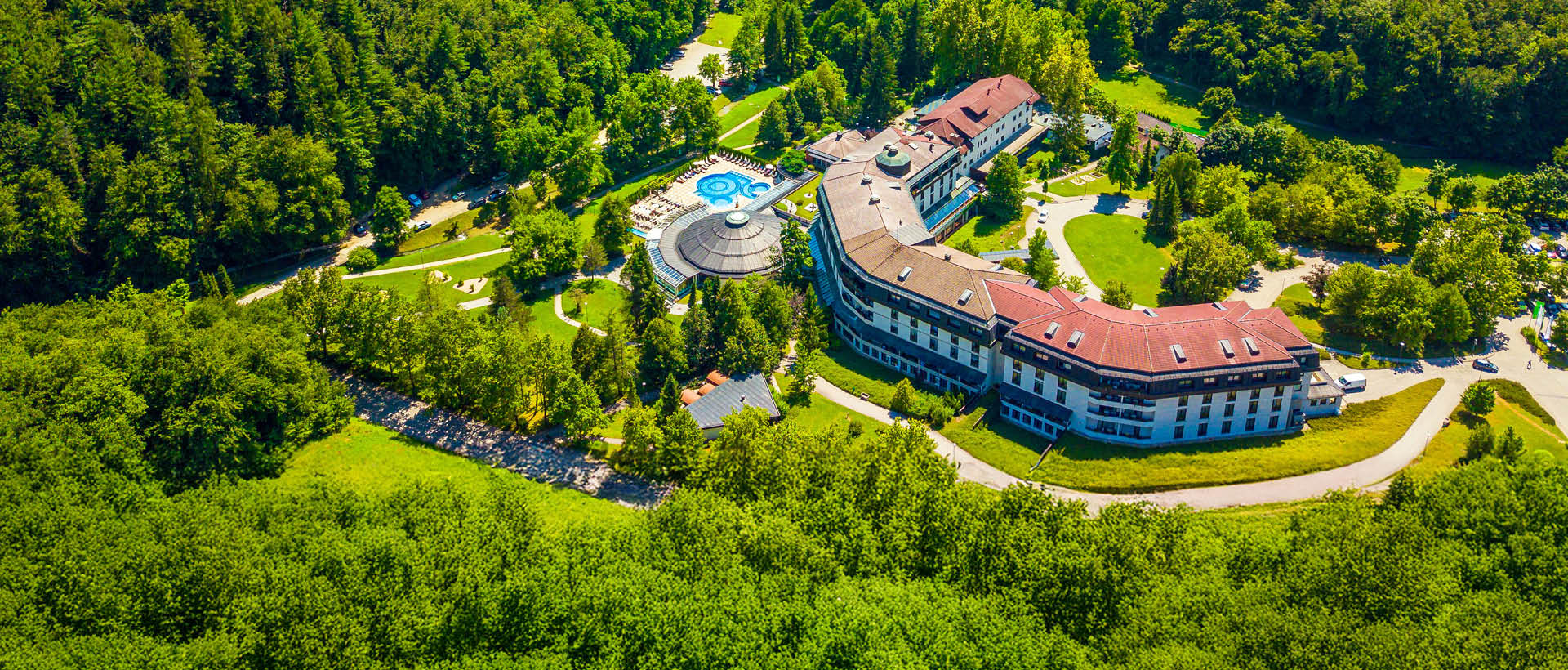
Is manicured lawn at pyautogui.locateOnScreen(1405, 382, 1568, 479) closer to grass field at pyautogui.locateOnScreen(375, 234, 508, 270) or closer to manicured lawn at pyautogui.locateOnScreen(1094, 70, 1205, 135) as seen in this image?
manicured lawn at pyautogui.locateOnScreen(1094, 70, 1205, 135)

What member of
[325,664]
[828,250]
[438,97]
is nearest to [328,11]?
[438,97]

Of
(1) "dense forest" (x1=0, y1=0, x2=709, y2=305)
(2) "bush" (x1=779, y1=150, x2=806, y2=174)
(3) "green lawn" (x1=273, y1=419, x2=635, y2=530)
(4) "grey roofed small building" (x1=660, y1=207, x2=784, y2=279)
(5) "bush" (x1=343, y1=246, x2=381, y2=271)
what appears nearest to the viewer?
(3) "green lawn" (x1=273, y1=419, x2=635, y2=530)

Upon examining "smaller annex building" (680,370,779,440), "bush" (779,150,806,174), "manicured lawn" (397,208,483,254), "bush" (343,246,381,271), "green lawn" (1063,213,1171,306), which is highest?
"bush" (343,246,381,271)

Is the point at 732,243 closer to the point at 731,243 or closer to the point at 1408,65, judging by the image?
the point at 731,243

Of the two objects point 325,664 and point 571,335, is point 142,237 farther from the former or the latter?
point 325,664

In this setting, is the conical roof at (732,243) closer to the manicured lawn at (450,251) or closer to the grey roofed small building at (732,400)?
the grey roofed small building at (732,400)

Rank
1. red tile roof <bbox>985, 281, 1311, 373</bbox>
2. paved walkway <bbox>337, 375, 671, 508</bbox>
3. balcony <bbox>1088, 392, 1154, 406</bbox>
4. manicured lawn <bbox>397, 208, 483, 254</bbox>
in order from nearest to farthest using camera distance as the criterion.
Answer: paved walkway <bbox>337, 375, 671, 508</bbox> → red tile roof <bbox>985, 281, 1311, 373</bbox> → balcony <bbox>1088, 392, 1154, 406</bbox> → manicured lawn <bbox>397, 208, 483, 254</bbox>

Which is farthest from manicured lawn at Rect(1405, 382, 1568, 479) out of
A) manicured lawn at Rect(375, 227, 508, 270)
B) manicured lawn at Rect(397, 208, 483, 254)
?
manicured lawn at Rect(397, 208, 483, 254)
